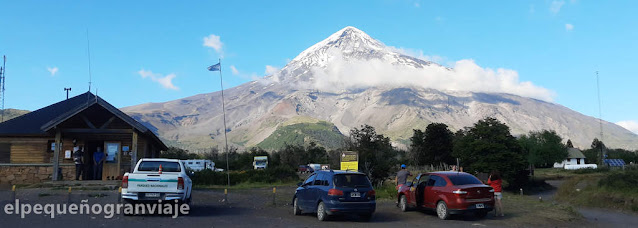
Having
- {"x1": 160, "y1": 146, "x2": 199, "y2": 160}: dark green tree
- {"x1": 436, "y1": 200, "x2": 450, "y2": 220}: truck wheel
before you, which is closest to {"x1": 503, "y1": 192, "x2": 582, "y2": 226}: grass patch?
{"x1": 436, "y1": 200, "x2": 450, "y2": 220}: truck wheel

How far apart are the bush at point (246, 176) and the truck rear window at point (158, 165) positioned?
18.9 m

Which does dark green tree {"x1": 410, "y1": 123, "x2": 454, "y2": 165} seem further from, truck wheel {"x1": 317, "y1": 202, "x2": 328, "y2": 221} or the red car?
truck wheel {"x1": 317, "y1": 202, "x2": 328, "y2": 221}

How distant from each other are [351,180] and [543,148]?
76.8 m

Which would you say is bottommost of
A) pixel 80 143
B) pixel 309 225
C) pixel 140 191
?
pixel 309 225

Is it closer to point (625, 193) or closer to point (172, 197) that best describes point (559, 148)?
point (625, 193)

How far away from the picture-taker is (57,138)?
23516mm

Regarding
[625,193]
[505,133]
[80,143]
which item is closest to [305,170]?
[505,133]

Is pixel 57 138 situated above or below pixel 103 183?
above

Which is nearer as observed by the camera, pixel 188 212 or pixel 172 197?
pixel 172 197

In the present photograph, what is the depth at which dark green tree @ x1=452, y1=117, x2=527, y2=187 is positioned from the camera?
46312 mm

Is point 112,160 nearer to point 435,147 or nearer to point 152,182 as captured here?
point 152,182

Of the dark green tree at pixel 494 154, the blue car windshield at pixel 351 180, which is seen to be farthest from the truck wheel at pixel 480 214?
the dark green tree at pixel 494 154

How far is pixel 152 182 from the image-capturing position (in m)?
14.3

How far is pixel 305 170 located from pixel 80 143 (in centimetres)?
4970
